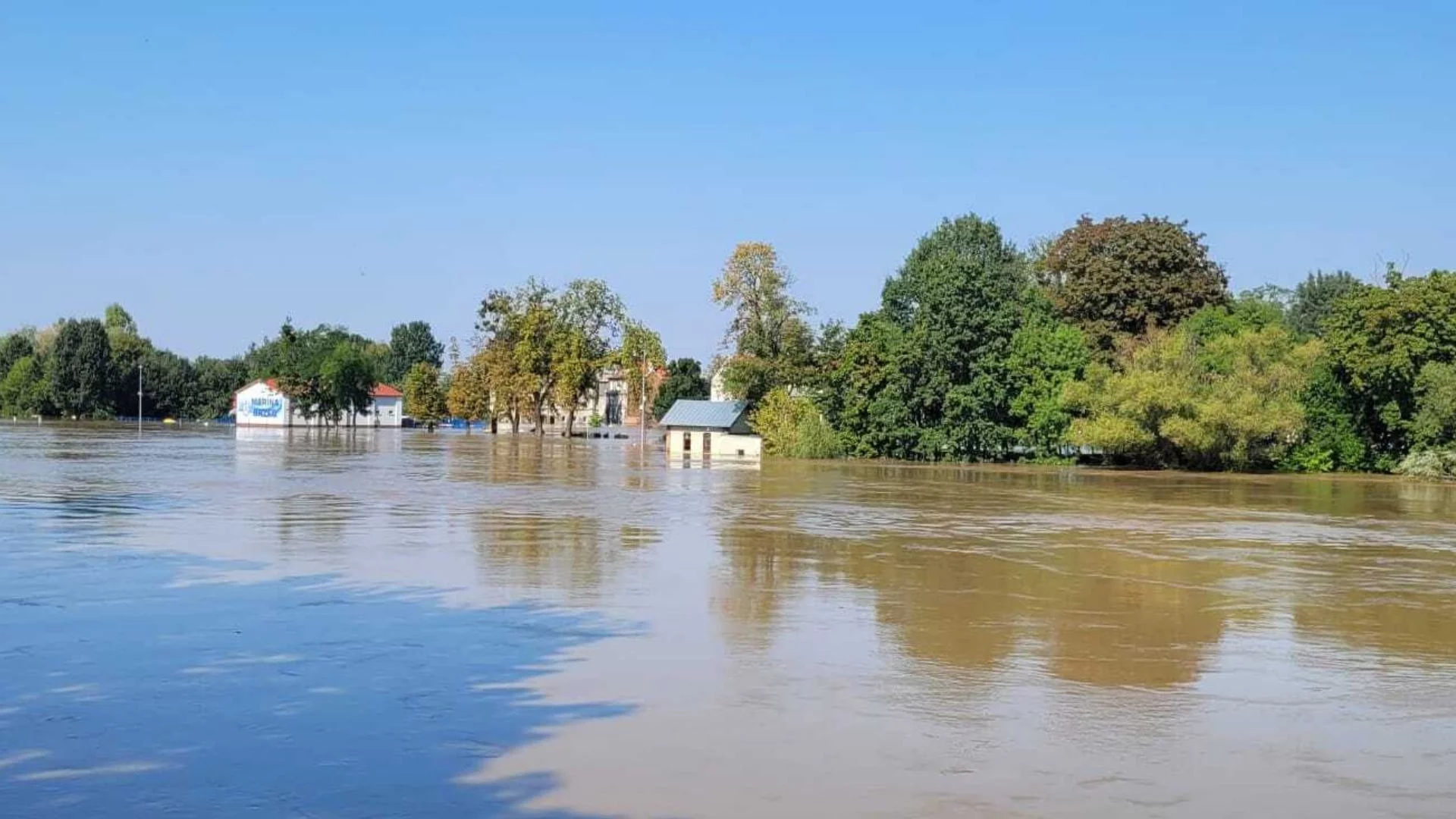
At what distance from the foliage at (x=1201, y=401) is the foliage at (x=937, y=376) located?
4117 millimetres

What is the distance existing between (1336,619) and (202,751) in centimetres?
1216

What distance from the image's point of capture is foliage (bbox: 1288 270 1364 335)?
9556 cm

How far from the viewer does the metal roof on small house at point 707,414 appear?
69312 millimetres

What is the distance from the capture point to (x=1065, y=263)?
6831cm

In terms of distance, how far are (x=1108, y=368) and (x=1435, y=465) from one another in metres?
13.2

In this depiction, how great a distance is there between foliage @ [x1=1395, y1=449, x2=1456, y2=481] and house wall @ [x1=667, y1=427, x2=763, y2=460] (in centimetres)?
2800

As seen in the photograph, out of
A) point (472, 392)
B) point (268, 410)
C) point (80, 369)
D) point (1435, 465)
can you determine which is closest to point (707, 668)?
point (1435, 465)

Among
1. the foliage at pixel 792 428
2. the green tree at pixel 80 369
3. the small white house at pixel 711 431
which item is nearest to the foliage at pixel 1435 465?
the foliage at pixel 792 428

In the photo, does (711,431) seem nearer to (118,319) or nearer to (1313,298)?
(1313,298)

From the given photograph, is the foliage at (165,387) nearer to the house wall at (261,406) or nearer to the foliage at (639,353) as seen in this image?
the house wall at (261,406)

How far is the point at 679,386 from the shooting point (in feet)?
401

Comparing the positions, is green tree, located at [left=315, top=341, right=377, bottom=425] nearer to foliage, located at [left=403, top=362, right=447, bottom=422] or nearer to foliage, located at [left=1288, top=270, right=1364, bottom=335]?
foliage, located at [left=403, top=362, right=447, bottom=422]

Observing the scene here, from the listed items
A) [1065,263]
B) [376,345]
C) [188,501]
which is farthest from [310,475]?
[376,345]

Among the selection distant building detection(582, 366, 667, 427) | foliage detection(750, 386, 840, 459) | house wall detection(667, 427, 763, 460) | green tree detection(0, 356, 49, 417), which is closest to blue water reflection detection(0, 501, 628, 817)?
house wall detection(667, 427, 763, 460)
